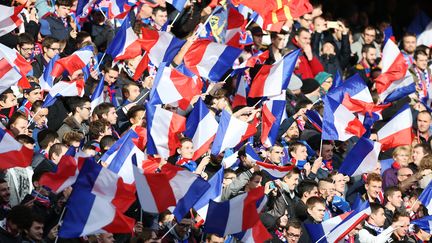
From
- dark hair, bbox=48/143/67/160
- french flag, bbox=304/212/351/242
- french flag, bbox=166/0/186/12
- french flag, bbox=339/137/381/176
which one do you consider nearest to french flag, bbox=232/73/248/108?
french flag, bbox=166/0/186/12

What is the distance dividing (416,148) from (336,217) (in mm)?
4561

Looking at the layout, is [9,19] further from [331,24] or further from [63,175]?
[331,24]

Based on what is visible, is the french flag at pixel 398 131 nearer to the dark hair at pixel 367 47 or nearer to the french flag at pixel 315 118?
the french flag at pixel 315 118

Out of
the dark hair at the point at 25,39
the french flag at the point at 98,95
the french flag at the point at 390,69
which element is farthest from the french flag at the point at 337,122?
the dark hair at the point at 25,39

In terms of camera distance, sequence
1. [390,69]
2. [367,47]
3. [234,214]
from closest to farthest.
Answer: [234,214] → [390,69] → [367,47]

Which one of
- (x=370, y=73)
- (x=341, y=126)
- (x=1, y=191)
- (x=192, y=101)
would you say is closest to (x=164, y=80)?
(x=192, y=101)

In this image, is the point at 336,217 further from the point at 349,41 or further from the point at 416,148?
the point at 349,41

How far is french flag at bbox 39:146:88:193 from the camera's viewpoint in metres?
14.0

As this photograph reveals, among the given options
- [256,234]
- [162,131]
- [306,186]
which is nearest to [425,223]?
[306,186]

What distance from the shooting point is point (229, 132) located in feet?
56.2

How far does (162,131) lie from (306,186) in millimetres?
1925

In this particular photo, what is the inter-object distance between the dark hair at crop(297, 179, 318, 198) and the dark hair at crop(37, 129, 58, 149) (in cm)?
304

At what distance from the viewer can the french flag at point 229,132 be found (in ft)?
55.9

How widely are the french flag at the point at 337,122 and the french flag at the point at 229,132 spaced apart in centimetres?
160
